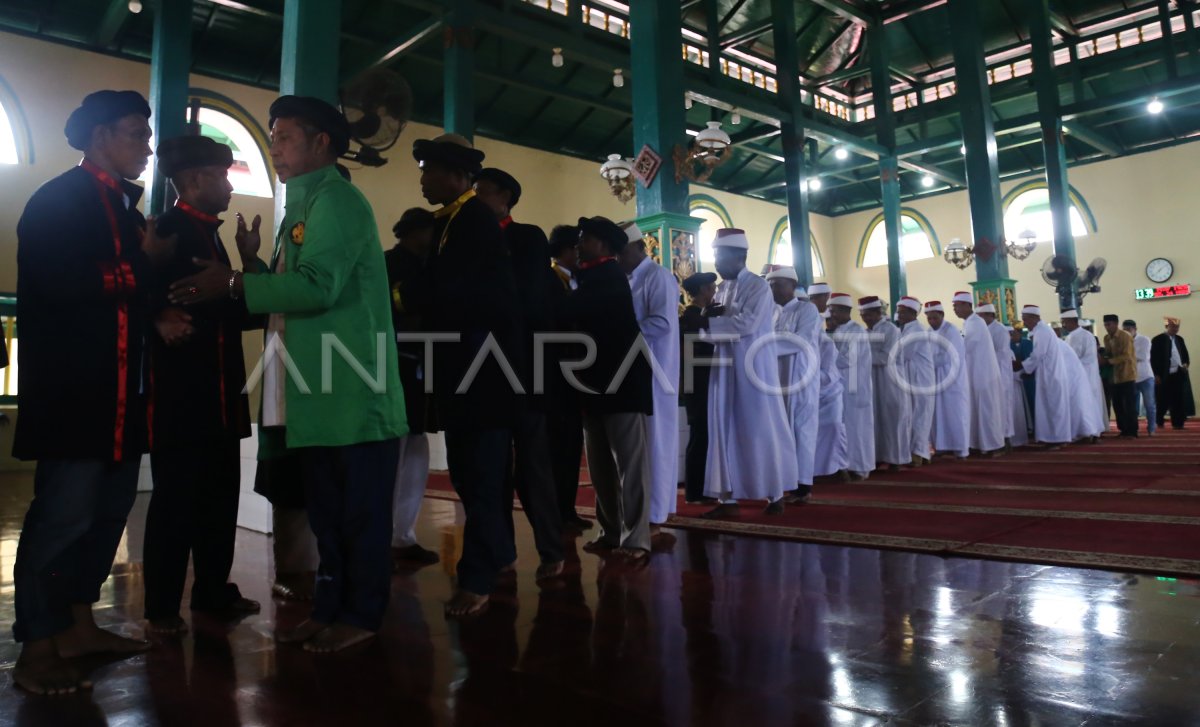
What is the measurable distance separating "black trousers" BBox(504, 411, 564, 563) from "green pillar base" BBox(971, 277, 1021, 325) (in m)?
8.52

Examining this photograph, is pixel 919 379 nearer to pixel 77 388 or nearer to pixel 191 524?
pixel 191 524

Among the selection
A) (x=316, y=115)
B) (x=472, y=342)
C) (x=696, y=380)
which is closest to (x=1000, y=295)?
(x=696, y=380)

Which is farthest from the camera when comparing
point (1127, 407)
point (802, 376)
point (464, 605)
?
point (1127, 407)

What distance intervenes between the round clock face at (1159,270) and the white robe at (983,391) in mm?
8799

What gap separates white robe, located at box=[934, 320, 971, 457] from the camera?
6453 millimetres

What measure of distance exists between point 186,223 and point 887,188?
39.5ft

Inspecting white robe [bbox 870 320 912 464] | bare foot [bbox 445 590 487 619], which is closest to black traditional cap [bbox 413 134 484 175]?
bare foot [bbox 445 590 487 619]

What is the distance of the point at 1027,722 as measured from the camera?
4.15ft

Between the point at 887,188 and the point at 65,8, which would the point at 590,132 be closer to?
the point at 887,188

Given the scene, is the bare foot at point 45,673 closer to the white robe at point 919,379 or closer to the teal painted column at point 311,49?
the teal painted column at point 311,49

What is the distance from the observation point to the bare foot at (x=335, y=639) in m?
1.75

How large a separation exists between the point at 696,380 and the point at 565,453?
127cm

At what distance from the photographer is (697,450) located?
4266 millimetres

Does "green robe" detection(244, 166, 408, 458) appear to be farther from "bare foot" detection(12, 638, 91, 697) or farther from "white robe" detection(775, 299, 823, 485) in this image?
"white robe" detection(775, 299, 823, 485)
